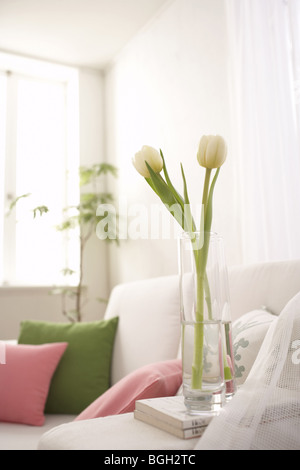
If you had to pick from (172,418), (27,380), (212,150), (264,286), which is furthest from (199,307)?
(27,380)

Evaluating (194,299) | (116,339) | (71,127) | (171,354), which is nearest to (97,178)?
(71,127)

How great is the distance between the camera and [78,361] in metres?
2.07

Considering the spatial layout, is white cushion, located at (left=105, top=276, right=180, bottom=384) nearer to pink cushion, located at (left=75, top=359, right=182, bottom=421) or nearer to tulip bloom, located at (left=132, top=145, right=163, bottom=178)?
pink cushion, located at (left=75, top=359, right=182, bottom=421)

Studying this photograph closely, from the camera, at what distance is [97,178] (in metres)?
3.67

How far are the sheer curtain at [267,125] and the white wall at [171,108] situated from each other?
238 millimetres

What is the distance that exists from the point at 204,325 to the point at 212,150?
0.35 meters

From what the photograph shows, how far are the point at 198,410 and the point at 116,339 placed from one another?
138 centimetres

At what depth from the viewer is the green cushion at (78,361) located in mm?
1998

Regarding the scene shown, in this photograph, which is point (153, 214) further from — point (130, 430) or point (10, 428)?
point (130, 430)

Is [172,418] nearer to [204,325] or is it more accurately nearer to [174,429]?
[174,429]

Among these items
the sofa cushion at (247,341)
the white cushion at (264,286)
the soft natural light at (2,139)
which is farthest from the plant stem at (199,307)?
the soft natural light at (2,139)

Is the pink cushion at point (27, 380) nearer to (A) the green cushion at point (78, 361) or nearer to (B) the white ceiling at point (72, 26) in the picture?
(A) the green cushion at point (78, 361)

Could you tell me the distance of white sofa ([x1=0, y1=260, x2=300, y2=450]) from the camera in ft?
2.63

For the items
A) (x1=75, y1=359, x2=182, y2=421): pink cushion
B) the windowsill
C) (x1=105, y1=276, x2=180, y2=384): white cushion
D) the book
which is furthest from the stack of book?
the windowsill
